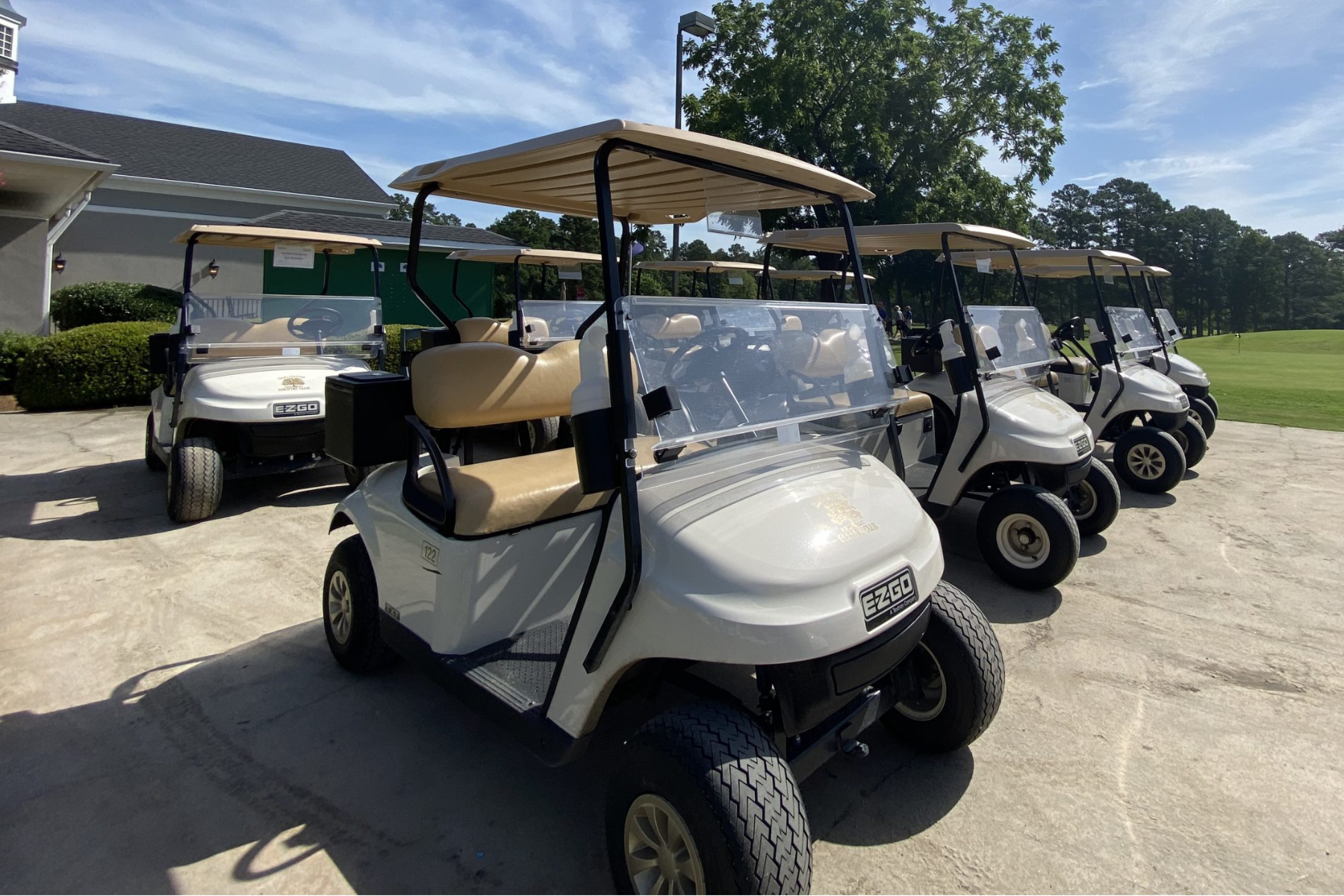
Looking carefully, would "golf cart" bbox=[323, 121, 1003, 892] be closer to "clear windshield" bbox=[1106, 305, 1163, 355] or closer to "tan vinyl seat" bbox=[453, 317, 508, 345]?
"tan vinyl seat" bbox=[453, 317, 508, 345]

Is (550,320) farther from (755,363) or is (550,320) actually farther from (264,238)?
(755,363)

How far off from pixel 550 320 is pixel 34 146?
7254 mm

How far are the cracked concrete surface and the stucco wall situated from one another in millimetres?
10234

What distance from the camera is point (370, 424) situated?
2715 millimetres

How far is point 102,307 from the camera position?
40.7ft

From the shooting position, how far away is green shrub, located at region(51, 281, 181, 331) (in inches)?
488

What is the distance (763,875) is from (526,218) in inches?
1245

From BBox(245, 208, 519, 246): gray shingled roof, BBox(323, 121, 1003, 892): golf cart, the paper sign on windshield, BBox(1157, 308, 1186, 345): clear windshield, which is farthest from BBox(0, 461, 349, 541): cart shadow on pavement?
BBox(245, 208, 519, 246): gray shingled roof

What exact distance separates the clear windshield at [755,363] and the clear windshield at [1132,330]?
4999mm

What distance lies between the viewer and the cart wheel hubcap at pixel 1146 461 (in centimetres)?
595

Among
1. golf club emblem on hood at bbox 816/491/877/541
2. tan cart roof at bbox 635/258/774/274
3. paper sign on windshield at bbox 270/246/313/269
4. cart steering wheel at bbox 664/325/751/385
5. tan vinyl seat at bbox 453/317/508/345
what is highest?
tan cart roof at bbox 635/258/774/274

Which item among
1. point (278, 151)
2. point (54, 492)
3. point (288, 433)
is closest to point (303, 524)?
point (288, 433)

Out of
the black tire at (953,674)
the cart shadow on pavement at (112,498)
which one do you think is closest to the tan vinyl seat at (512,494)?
the black tire at (953,674)

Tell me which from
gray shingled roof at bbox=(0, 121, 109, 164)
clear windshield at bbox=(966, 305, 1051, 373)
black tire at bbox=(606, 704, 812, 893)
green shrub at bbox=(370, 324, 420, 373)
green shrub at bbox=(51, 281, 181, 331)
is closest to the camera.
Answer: black tire at bbox=(606, 704, 812, 893)
